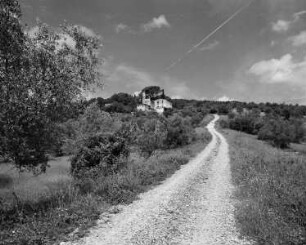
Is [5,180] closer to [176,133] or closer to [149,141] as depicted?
[149,141]

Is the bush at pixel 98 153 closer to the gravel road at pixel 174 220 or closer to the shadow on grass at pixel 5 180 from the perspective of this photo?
the gravel road at pixel 174 220

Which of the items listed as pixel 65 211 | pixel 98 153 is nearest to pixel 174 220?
pixel 65 211

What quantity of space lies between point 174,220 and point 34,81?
7477mm

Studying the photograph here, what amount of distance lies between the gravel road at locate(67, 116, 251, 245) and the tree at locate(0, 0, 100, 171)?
476 centimetres

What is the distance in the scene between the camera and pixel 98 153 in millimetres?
20797

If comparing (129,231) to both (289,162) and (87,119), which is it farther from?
(87,119)

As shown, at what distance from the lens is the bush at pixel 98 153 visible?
20.0 meters

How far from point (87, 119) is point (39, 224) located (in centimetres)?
5499

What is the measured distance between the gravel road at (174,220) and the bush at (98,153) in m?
6.57

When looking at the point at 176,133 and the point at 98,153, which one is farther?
the point at 176,133

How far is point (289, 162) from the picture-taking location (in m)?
20.4

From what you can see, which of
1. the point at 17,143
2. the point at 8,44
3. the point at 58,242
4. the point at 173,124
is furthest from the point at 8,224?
the point at 173,124

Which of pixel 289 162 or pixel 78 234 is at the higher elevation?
pixel 289 162

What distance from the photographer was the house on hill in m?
154
